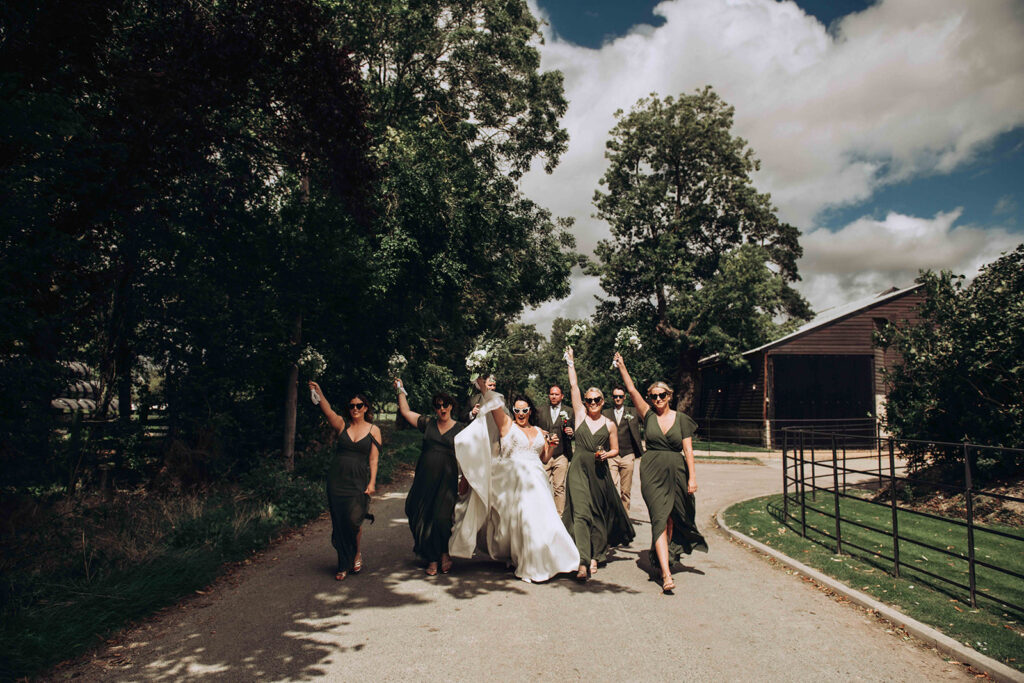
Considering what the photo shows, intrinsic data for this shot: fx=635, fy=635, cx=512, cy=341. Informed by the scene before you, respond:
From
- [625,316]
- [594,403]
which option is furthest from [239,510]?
[625,316]

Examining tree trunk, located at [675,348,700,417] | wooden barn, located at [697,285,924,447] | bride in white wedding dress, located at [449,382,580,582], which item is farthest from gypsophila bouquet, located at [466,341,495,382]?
tree trunk, located at [675,348,700,417]

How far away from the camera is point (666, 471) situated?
7.12m

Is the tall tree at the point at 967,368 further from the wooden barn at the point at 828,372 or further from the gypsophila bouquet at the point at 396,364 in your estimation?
the wooden barn at the point at 828,372

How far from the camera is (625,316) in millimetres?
42781

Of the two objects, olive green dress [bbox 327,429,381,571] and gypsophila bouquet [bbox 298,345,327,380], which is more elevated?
gypsophila bouquet [bbox 298,345,327,380]

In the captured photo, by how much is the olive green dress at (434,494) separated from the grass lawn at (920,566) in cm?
448

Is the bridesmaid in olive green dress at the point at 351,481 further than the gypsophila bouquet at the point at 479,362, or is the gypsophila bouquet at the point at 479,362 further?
the gypsophila bouquet at the point at 479,362

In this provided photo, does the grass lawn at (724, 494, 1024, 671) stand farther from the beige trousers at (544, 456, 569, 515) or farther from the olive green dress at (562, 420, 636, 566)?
the beige trousers at (544, 456, 569, 515)

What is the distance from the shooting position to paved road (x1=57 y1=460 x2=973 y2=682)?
180 inches

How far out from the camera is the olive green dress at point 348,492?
7203 millimetres

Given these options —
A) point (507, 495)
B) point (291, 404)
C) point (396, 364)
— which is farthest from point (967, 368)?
point (291, 404)

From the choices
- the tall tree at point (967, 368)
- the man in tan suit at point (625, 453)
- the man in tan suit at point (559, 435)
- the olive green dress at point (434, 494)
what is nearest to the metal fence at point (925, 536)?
the tall tree at point (967, 368)

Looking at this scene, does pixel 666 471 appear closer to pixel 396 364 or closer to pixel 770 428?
pixel 396 364

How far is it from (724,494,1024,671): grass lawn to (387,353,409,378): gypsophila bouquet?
33.4 ft
